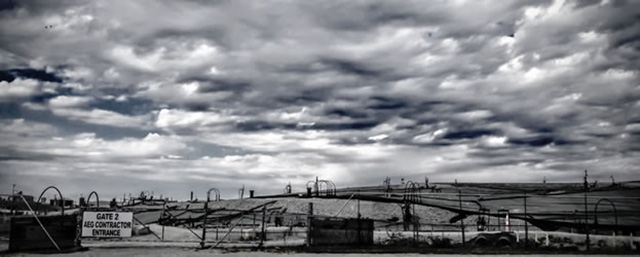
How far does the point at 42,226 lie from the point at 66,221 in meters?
1.96

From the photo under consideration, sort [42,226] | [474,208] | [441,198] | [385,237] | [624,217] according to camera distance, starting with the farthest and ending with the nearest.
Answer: [441,198], [474,208], [624,217], [385,237], [42,226]

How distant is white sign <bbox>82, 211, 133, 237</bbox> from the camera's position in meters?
26.7

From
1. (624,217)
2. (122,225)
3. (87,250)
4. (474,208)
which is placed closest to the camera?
(87,250)

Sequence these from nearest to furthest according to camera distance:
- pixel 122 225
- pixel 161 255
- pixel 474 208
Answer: pixel 161 255 < pixel 122 225 < pixel 474 208

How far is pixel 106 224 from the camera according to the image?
26906mm

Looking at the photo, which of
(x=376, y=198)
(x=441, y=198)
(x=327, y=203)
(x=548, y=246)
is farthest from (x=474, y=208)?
→ (x=548, y=246)

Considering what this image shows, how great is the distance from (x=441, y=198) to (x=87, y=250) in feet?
120

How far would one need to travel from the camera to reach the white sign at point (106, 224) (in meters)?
26.7

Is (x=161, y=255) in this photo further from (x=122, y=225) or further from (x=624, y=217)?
(x=624, y=217)

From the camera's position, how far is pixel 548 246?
28.6 metres

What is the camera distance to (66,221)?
24.7 m

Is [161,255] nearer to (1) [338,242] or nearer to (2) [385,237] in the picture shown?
(1) [338,242]

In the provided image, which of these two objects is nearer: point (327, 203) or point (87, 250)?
point (87, 250)

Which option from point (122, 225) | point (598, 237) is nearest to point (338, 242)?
point (122, 225)
